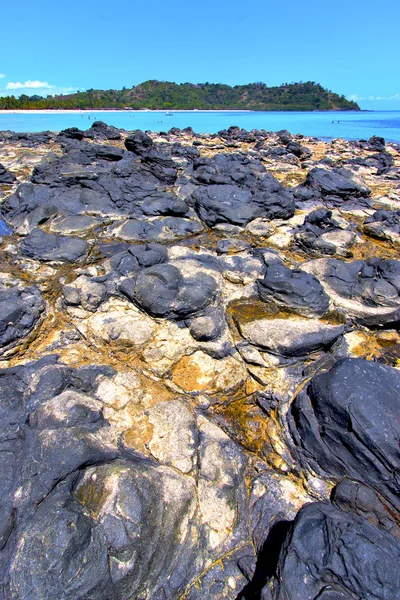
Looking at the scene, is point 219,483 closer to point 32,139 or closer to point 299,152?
point 299,152

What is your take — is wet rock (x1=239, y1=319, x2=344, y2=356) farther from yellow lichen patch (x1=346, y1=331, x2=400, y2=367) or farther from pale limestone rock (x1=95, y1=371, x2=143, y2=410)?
pale limestone rock (x1=95, y1=371, x2=143, y2=410)

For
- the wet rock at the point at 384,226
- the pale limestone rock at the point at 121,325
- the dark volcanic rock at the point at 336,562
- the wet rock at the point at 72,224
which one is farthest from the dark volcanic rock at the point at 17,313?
the wet rock at the point at 384,226

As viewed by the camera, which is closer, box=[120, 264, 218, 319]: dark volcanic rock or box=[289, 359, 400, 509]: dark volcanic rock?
box=[289, 359, 400, 509]: dark volcanic rock

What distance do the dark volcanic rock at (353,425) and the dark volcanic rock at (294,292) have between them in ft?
3.79

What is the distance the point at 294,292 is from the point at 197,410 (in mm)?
1805

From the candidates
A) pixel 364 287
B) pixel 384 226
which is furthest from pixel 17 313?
pixel 384 226

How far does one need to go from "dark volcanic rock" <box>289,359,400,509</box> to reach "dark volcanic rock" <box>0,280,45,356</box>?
8.98 feet

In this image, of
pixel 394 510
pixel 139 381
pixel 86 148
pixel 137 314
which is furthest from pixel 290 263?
pixel 86 148

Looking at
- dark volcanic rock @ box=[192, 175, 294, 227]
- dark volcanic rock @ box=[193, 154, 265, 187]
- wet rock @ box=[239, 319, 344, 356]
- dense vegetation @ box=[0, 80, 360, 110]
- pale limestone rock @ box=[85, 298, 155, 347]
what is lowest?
pale limestone rock @ box=[85, 298, 155, 347]

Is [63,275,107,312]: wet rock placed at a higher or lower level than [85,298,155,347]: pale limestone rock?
higher

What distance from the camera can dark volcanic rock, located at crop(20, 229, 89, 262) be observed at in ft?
15.9

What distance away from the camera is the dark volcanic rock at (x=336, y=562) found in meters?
1.58

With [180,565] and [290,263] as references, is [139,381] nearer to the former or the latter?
[180,565]

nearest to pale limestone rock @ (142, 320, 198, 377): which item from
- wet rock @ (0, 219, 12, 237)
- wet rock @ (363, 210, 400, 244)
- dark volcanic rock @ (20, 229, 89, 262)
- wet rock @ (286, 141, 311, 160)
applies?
dark volcanic rock @ (20, 229, 89, 262)
